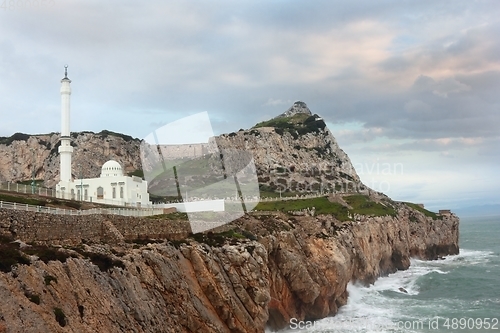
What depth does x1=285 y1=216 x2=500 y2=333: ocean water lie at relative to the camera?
4216 centimetres

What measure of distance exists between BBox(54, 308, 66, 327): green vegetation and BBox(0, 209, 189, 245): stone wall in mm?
8347

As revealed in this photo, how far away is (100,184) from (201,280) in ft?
148

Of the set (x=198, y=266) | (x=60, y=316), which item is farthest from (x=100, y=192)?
(x=60, y=316)

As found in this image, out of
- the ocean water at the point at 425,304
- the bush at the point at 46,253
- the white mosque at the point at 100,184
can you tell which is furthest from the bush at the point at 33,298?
the white mosque at the point at 100,184

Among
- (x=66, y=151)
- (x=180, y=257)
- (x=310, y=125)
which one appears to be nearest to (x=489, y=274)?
(x=180, y=257)

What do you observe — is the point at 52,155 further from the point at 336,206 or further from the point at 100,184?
the point at 336,206

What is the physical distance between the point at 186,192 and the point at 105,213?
76082 millimetres

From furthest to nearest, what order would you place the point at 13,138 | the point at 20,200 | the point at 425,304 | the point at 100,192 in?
the point at 13,138 → the point at 100,192 → the point at 425,304 → the point at 20,200

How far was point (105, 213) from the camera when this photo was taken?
32344mm

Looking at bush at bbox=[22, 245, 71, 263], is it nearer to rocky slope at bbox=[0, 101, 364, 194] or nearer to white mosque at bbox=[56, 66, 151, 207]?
white mosque at bbox=[56, 66, 151, 207]

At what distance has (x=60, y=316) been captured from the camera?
1553 cm

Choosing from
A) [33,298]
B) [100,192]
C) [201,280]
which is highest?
[100,192]

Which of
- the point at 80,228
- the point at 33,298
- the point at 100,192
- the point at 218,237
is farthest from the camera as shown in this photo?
the point at 100,192

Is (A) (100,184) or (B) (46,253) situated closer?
(B) (46,253)
